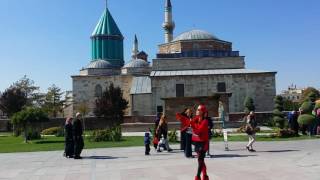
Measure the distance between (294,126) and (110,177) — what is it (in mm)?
15276

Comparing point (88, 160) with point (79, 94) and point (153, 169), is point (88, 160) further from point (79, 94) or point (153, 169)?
point (79, 94)

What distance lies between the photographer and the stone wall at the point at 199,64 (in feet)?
172

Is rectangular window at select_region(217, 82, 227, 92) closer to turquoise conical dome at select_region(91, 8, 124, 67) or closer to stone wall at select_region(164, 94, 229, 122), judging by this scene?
stone wall at select_region(164, 94, 229, 122)

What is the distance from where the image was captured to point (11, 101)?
5362 cm

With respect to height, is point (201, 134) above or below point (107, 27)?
below

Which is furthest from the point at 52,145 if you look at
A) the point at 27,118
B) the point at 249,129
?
the point at 249,129

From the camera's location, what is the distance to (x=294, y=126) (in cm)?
2367

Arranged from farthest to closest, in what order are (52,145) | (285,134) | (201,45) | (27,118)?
(201,45) → (27,118) → (285,134) → (52,145)

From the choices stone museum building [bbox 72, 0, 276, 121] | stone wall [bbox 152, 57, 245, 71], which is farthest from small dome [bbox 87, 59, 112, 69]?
stone wall [bbox 152, 57, 245, 71]

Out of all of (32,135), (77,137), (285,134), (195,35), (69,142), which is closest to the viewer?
(77,137)

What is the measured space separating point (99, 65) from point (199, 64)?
52.7 feet

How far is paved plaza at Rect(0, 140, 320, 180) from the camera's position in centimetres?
1013

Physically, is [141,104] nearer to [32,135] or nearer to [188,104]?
[188,104]

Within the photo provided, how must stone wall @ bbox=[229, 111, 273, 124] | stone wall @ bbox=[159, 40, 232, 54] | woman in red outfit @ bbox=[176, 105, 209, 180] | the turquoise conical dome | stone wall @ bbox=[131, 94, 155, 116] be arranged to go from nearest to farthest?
woman in red outfit @ bbox=[176, 105, 209, 180], stone wall @ bbox=[229, 111, 273, 124], stone wall @ bbox=[131, 94, 155, 116], stone wall @ bbox=[159, 40, 232, 54], the turquoise conical dome
